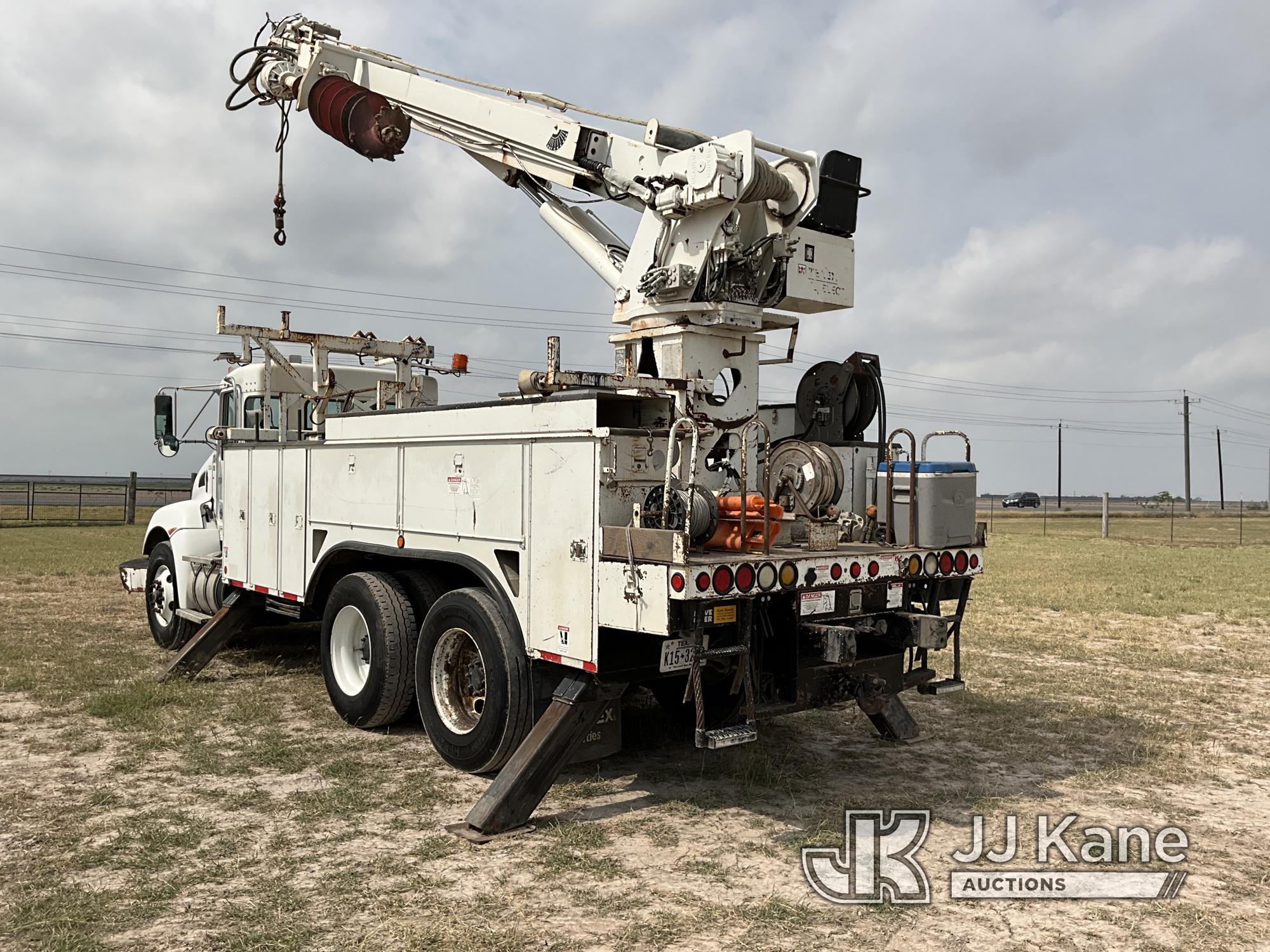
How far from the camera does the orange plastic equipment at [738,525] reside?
18.4 ft

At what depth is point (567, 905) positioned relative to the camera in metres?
4.48

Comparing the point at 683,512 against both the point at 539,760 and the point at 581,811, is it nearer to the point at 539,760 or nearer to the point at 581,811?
the point at 539,760

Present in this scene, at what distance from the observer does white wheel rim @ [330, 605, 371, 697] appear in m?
7.68

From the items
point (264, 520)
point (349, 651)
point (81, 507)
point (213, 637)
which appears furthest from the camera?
point (81, 507)

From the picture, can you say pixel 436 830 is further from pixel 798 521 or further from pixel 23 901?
pixel 798 521

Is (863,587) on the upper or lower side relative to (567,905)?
upper

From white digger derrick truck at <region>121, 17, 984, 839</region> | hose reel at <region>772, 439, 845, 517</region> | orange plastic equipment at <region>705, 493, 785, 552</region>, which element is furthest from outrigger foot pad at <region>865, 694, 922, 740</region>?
orange plastic equipment at <region>705, 493, 785, 552</region>

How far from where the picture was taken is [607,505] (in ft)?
17.7

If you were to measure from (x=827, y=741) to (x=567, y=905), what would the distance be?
10.9ft

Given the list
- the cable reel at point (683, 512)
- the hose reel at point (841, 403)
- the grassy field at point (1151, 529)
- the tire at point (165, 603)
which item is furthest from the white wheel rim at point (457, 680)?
the grassy field at point (1151, 529)

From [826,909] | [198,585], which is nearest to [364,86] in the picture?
[198,585]

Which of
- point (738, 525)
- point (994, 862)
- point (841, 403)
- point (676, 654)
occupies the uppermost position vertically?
point (841, 403)

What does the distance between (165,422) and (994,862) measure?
29.9 feet

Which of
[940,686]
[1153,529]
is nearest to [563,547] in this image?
[940,686]
